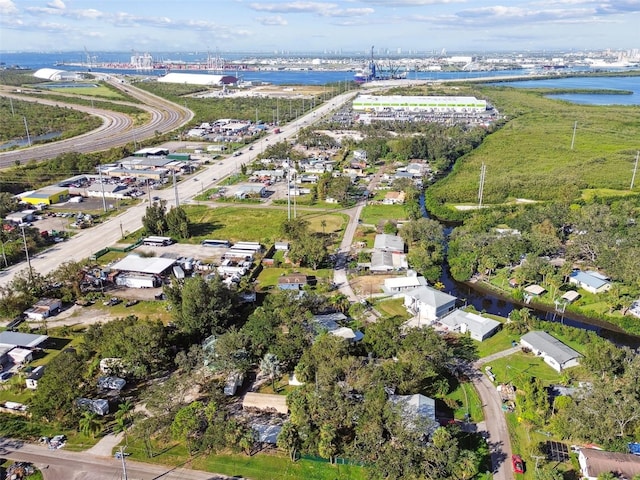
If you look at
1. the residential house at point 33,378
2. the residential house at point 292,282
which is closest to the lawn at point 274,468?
the residential house at point 33,378

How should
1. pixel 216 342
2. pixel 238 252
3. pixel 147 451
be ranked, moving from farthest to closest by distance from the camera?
pixel 238 252, pixel 216 342, pixel 147 451

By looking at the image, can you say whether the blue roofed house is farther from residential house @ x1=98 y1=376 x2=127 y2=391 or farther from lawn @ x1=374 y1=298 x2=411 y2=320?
residential house @ x1=98 y1=376 x2=127 y2=391

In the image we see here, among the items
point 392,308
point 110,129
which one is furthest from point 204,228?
point 110,129

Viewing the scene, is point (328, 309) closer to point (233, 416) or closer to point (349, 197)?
Answer: point (233, 416)

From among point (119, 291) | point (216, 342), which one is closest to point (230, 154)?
point (119, 291)

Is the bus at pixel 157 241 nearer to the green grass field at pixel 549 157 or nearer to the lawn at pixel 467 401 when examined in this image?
the lawn at pixel 467 401

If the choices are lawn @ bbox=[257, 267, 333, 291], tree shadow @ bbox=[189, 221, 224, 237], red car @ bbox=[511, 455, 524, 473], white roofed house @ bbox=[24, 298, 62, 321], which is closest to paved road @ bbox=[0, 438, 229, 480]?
red car @ bbox=[511, 455, 524, 473]

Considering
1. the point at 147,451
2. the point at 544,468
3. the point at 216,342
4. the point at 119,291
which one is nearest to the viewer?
the point at 544,468
